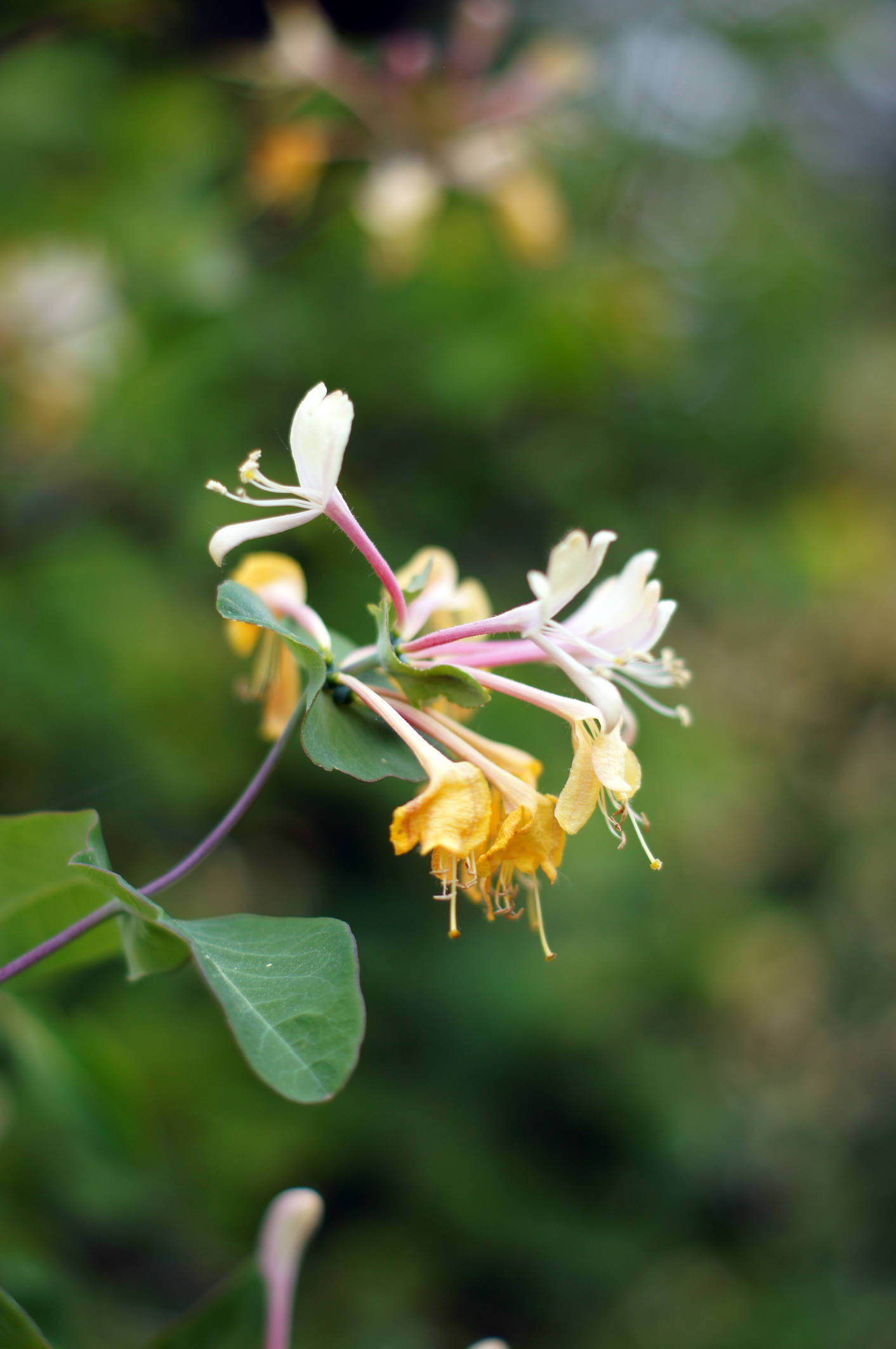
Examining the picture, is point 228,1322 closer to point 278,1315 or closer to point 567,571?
point 278,1315

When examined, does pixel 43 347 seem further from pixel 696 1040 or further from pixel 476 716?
pixel 696 1040

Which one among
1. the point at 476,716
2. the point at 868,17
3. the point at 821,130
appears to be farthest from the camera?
the point at 821,130

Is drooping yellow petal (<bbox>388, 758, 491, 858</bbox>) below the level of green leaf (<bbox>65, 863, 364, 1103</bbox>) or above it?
above

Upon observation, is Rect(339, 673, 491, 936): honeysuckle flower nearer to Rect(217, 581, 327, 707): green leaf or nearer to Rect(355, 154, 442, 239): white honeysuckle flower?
Rect(217, 581, 327, 707): green leaf

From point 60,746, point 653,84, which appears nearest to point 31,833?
point 60,746

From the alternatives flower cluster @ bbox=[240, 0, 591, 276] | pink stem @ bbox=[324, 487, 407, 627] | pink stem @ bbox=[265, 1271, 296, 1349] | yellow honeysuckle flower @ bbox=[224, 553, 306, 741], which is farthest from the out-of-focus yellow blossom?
pink stem @ bbox=[265, 1271, 296, 1349]

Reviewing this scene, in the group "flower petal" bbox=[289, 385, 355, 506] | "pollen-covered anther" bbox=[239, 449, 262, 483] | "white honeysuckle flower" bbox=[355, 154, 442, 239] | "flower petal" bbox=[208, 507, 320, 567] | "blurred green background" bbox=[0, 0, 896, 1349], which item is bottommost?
"blurred green background" bbox=[0, 0, 896, 1349]

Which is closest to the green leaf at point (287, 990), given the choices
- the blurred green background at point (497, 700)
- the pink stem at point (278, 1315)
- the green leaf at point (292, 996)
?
the green leaf at point (292, 996)
